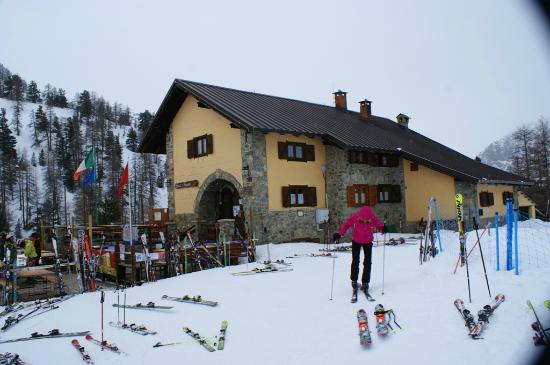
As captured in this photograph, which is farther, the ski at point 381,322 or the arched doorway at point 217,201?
the arched doorway at point 217,201

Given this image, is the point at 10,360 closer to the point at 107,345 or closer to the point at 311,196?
the point at 107,345

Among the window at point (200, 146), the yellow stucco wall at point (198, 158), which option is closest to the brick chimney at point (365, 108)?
the yellow stucco wall at point (198, 158)

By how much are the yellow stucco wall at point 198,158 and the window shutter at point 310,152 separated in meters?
3.53

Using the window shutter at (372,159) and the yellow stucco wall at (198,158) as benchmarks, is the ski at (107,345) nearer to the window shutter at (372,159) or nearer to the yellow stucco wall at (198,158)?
the yellow stucco wall at (198,158)

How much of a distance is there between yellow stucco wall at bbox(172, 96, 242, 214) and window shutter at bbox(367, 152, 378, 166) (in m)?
Answer: 7.27

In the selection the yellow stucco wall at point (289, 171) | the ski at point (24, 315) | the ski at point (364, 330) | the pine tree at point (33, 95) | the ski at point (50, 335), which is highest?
the pine tree at point (33, 95)

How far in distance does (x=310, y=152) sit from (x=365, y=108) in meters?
11.0

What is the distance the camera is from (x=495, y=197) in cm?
2550

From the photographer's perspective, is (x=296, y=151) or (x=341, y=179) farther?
(x=341, y=179)

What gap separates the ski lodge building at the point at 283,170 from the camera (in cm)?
1753

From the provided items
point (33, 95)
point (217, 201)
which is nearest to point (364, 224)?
point (217, 201)

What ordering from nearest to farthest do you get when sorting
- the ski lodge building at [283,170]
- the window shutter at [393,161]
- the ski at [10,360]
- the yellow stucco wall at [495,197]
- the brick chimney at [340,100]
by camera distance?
the ski at [10,360]
the ski lodge building at [283,170]
the window shutter at [393,161]
the yellow stucco wall at [495,197]
the brick chimney at [340,100]

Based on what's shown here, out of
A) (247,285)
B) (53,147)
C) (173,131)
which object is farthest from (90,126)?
(247,285)

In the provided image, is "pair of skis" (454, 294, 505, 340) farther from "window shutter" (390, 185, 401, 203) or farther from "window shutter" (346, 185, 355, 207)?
"window shutter" (390, 185, 401, 203)
